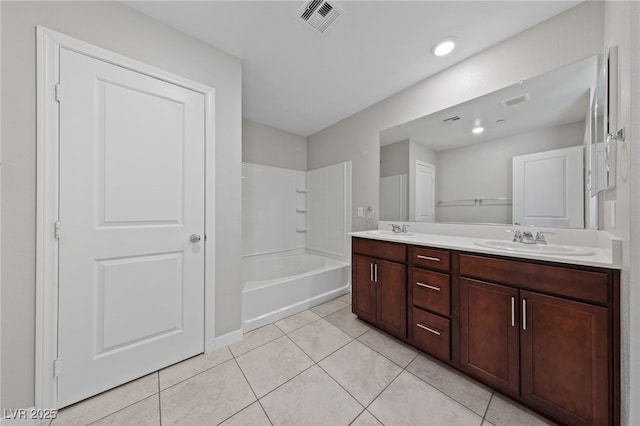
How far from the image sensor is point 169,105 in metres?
1.54

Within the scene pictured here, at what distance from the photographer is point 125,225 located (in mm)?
1389

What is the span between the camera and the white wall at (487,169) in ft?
4.96

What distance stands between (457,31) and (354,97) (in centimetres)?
109

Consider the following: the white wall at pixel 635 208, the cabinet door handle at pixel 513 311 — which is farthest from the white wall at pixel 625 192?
the cabinet door handle at pixel 513 311

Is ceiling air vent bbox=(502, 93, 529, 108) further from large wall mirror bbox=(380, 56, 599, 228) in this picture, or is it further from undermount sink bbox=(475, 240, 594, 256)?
undermount sink bbox=(475, 240, 594, 256)

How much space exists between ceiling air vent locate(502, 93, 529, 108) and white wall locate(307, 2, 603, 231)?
12 cm

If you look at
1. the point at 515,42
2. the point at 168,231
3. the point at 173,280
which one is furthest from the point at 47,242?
the point at 515,42

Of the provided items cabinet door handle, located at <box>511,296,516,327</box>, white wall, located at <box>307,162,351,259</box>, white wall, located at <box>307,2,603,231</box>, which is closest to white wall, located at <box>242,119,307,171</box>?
white wall, located at <box>307,162,351,259</box>

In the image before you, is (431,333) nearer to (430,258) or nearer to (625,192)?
(430,258)

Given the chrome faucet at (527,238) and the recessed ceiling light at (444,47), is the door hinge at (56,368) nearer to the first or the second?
the chrome faucet at (527,238)

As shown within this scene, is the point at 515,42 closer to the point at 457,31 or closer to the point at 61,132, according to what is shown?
the point at 457,31

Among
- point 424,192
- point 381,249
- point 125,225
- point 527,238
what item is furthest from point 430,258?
point 125,225

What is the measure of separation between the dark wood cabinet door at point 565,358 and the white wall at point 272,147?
122 inches

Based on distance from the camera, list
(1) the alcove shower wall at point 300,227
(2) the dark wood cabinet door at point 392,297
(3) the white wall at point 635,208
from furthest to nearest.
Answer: (1) the alcove shower wall at point 300,227 → (2) the dark wood cabinet door at point 392,297 → (3) the white wall at point 635,208
